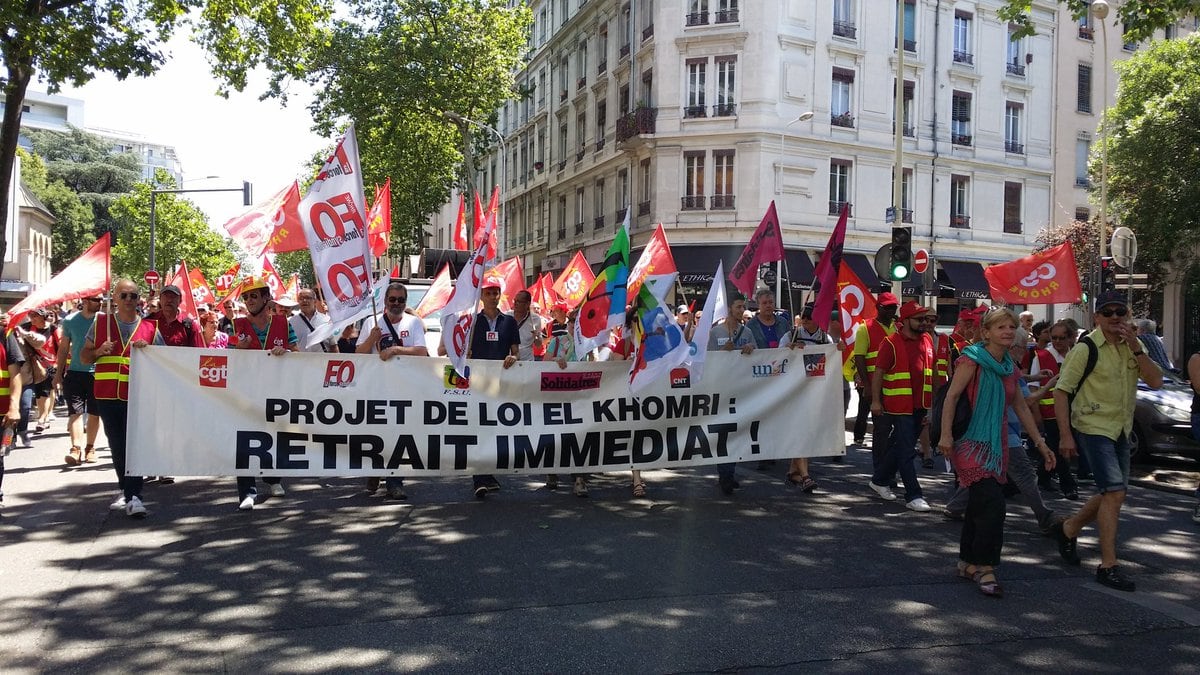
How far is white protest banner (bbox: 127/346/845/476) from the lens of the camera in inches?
282

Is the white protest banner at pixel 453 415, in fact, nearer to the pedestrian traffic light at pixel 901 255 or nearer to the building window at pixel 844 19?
the pedestrian traffic light at pixel 901 255

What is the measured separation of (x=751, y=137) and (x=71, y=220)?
60.4m

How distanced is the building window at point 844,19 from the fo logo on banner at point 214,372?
29.1 metres

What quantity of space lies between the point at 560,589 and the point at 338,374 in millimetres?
2952

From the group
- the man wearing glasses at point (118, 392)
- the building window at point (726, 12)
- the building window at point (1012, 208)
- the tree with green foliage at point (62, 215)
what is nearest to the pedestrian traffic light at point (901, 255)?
the man wearing glasses at point (118, 392)

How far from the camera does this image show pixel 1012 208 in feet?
117

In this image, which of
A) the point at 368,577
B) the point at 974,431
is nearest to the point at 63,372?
the point at 368,577

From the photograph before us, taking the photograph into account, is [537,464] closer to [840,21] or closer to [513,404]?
[513,404]

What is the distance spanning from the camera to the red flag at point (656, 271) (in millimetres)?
7805

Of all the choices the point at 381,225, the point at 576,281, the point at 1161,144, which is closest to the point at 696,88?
the point at 1161,144

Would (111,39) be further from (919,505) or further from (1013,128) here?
(1013,128)

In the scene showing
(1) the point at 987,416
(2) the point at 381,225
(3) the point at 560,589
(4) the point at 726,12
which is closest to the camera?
(3) the point at 560,589

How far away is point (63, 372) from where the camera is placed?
34.3ft

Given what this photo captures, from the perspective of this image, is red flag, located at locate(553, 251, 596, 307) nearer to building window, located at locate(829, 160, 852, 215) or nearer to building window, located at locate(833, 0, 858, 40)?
building window, located at locate(829, 160, 852, 215)
